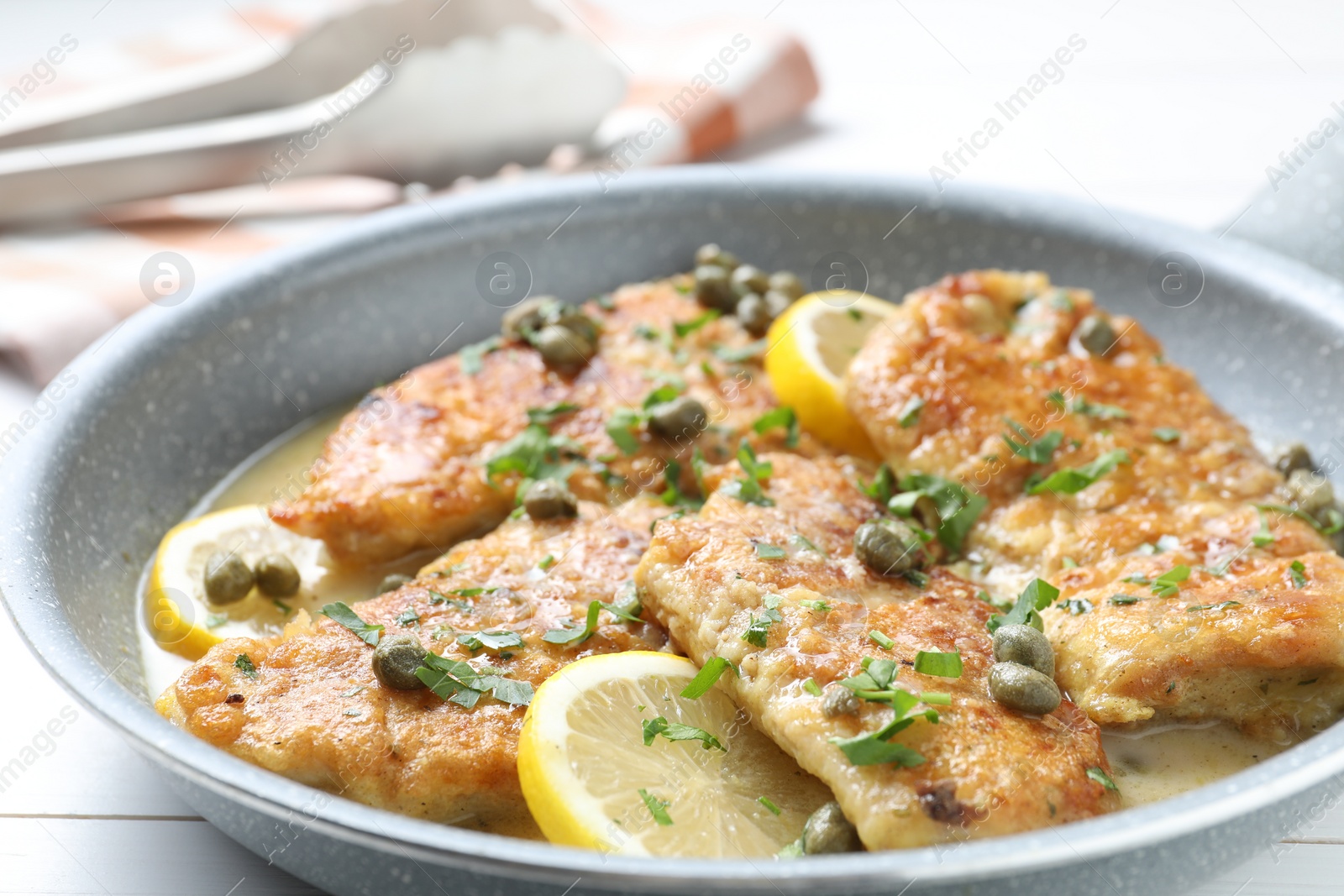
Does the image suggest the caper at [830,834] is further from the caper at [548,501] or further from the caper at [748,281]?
the caper at [748,281]

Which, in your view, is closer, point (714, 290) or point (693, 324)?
point (693, 324)

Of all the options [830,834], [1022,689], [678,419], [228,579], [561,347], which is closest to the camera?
[830,834]

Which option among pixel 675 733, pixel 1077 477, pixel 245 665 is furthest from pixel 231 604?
pixel 1077 477

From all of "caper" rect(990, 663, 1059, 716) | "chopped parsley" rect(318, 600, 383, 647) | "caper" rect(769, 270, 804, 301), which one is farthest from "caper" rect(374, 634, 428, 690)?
"caper" rect(769, 270, 804, 301)

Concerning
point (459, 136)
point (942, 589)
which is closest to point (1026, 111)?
point (459, 136)

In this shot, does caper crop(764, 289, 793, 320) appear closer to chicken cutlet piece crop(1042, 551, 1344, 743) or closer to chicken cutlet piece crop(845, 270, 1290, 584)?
chicken cutlet piece crop(845, 270, 1290, 584)

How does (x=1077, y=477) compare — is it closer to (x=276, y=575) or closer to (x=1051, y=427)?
(x=1051, y=427)

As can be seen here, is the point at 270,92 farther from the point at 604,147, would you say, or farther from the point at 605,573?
the point at 605,573
